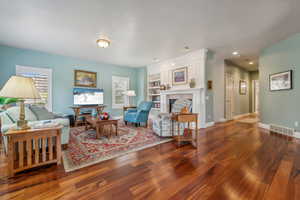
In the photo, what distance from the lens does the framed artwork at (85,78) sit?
16.5 ft

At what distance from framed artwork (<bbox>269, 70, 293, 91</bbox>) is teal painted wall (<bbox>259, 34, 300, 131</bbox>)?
0.28 ft

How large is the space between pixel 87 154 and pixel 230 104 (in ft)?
19.9

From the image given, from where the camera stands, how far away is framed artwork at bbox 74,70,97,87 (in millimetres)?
5043

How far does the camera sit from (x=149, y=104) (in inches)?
162

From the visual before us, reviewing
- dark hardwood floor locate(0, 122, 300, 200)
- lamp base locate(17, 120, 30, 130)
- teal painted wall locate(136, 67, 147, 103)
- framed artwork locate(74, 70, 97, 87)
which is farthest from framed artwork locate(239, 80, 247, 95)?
lamp base locate(17, 120, 30, 130)

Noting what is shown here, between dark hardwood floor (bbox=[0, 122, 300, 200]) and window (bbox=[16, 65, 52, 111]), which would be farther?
window (bbox=[16, 65, 52, 111])

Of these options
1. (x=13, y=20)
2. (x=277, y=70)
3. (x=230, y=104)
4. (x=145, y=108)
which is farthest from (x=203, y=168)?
(x=230, y=104)

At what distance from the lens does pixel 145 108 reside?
4105 millimetres

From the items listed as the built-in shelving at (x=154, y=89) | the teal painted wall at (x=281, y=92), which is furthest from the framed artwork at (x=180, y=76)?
the teal painted wall at (x=281, y=92)

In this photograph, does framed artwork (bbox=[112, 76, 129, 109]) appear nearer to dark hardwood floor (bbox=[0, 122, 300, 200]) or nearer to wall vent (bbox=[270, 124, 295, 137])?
dark hardwood floor (bbox=[0, 122, 300, 200])

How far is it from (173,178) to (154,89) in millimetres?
5058

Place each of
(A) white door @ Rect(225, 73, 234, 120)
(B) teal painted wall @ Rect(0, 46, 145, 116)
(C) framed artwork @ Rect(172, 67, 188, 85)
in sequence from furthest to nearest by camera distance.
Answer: (A) white door @ Rect(225, 73, 234, 120), (C) framed artwork @ Rect(172, 67, 188, 85), (B) teal painted wall @ Rect(0, 46, 145, 116)

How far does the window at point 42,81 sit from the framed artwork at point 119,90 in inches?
96.9

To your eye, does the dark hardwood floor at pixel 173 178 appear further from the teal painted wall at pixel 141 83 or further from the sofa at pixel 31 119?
the teal painted wall at pixel 141 83
